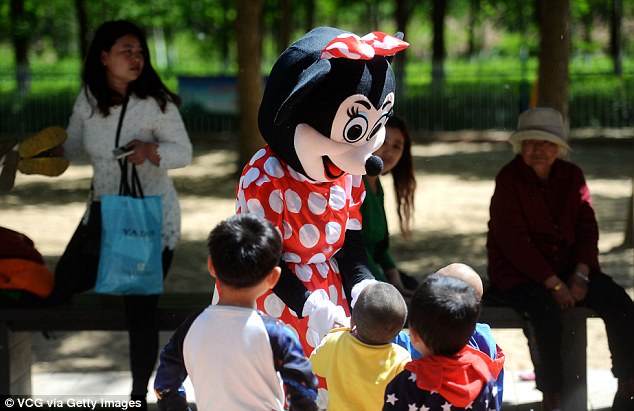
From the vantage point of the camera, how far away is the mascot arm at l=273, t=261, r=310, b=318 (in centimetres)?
320

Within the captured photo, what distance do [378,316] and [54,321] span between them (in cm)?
230

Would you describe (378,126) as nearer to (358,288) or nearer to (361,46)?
(361,46)

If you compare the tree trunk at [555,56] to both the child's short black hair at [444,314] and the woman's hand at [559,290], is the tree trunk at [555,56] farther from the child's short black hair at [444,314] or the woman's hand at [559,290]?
the child's short black hair at [444,314]

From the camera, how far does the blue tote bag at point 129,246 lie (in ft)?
14.3

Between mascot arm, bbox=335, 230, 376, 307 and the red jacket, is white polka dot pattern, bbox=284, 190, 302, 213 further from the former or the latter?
the red jacket

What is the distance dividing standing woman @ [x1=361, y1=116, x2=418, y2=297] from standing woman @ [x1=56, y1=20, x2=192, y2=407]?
0.95 m

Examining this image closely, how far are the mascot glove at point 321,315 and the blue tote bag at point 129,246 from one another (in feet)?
4.70

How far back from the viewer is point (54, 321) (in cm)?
452

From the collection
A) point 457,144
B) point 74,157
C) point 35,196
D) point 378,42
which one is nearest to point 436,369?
point 378,42

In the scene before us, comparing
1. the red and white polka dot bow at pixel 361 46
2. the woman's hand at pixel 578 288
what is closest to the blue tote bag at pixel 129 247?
the red and white polka dot bow at pixel 361 46

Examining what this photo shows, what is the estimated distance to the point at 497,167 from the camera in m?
14.8

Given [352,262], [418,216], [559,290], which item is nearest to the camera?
[352,262]

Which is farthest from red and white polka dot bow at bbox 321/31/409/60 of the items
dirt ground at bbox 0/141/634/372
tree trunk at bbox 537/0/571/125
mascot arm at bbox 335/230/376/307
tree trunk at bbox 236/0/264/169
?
tree trunk at bbox 236/0/264/169

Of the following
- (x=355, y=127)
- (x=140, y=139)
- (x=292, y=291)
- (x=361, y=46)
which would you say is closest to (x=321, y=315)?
(x=292, y=291)
